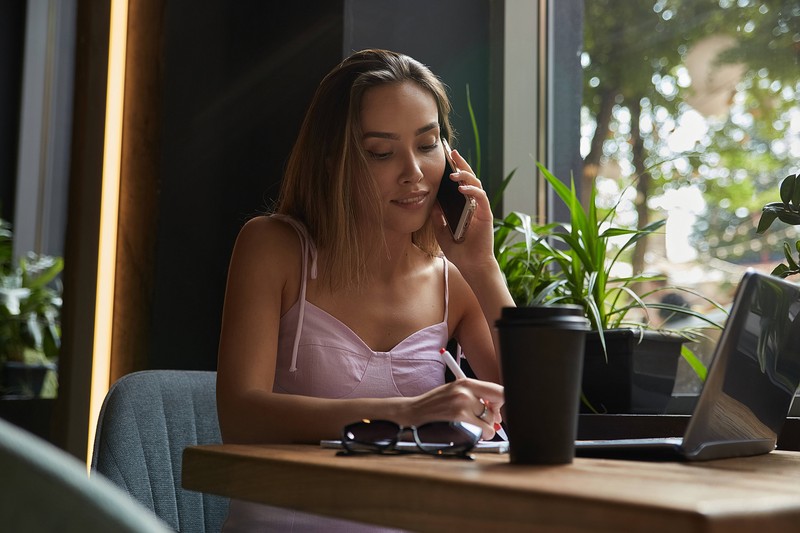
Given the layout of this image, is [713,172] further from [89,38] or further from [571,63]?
[89,38]

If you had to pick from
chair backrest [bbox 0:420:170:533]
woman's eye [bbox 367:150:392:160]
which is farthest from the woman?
chair backrest [bbox 0:420:170:533]

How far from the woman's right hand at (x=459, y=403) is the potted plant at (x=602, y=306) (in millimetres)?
790

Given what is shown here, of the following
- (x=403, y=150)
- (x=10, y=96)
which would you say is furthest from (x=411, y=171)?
(x=10, y=96)

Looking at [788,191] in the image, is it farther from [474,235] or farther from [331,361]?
[331,361]

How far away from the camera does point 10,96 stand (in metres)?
5.52

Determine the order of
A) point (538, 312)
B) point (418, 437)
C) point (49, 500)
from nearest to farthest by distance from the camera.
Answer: point (49, 500)
point (538, 312)
point (418, 437)

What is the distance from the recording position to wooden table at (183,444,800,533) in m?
0.56

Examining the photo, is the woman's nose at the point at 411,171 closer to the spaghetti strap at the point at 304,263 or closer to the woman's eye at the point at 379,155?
the woman's eye at the point at 379,155

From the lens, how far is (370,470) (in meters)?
0.76

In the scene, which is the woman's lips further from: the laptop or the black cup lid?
the black cup lid

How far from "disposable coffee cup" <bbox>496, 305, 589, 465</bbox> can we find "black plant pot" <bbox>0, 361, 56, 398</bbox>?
13.1 ft

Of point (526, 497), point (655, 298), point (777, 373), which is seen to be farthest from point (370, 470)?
point (655, 298)

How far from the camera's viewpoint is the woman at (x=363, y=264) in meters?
1.62

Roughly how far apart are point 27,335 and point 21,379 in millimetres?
215
